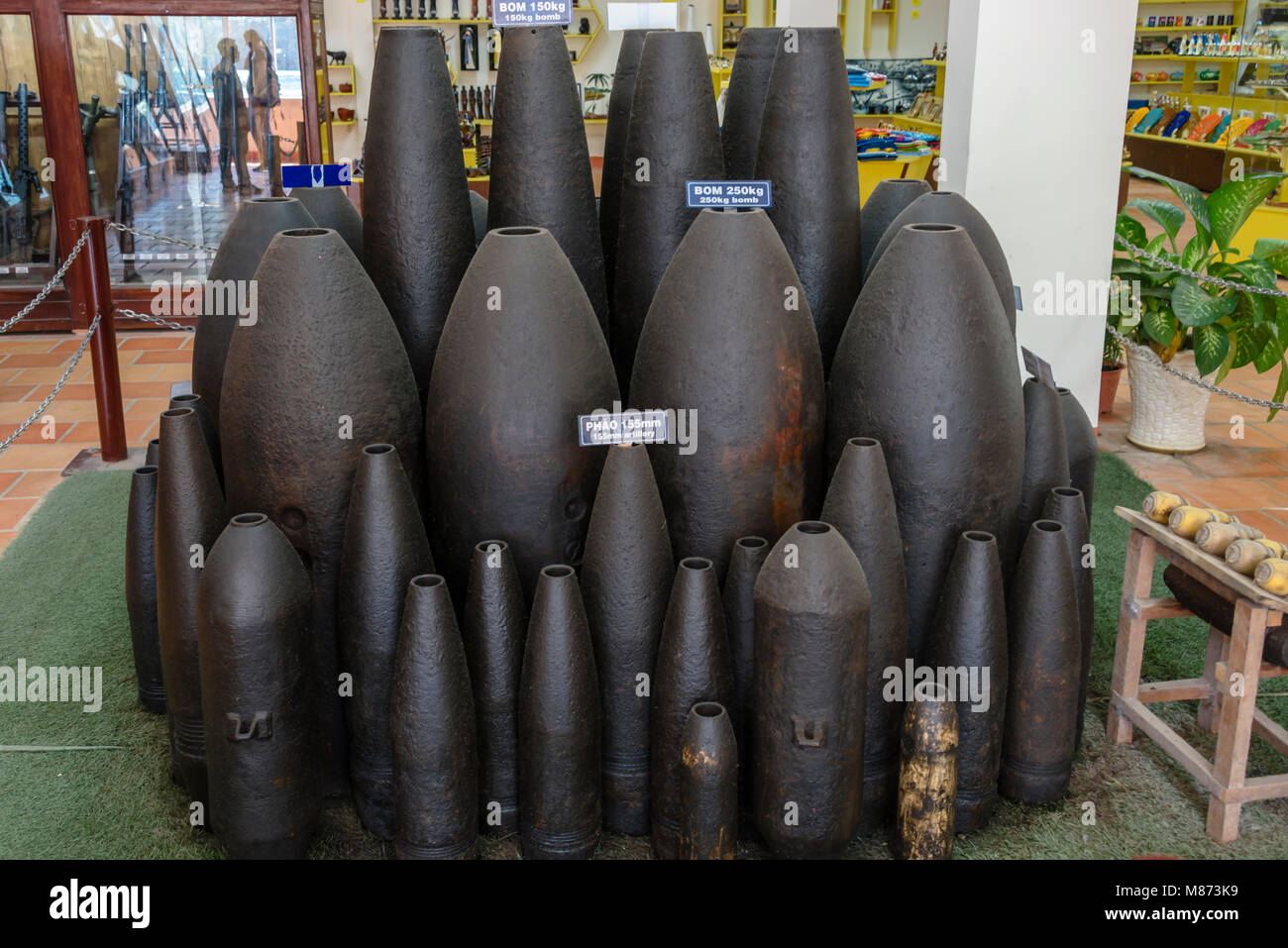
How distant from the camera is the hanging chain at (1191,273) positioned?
405 cm

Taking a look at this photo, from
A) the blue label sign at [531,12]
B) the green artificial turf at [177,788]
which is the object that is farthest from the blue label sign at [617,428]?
the blue label sign at [531,12]

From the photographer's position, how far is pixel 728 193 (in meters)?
2.41

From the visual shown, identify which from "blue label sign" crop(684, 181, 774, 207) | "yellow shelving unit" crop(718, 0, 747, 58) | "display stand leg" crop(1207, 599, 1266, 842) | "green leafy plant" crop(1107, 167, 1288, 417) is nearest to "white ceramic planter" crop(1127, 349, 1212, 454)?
"green leafy plant" crop(1107, 167, 1288, 417)

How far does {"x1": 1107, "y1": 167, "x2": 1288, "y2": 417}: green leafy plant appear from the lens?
4445 mm

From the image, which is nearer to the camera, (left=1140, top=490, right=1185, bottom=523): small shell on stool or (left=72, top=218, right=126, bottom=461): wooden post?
(left=1140, top=490, right=1185, bottom=523): small shell on stool

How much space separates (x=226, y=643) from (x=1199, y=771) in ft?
6.37

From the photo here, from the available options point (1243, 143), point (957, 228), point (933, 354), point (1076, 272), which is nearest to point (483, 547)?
point (933, 354)

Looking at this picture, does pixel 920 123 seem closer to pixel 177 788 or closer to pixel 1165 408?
pixel 1165 408

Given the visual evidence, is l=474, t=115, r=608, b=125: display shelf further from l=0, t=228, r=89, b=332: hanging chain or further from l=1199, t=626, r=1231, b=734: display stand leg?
l=1199, t=626, r=1231, b=734: display stand leg

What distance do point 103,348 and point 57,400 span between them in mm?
1137

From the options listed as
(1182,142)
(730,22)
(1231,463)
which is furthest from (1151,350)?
(1182,142)

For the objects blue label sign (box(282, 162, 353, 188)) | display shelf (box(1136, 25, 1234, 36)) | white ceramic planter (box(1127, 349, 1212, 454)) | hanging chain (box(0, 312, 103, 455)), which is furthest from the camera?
display shelf (box(1136, 25, 1234, 36))

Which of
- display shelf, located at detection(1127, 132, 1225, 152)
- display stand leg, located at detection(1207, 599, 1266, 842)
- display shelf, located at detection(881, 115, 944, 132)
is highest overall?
display shelf, located at detection(881, 115, 944, 132)

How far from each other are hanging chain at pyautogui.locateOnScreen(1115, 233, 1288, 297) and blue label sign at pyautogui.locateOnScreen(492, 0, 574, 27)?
8.63ft
